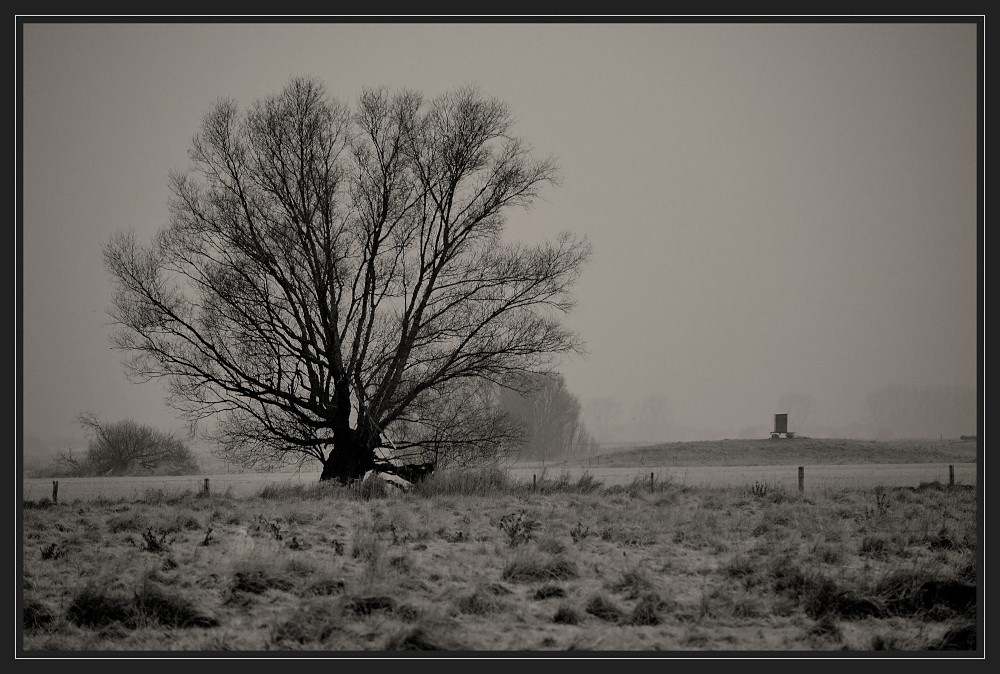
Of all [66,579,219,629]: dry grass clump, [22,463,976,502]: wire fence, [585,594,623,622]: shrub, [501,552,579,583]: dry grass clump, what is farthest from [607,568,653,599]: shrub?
[22,463,976,502]: wire fence

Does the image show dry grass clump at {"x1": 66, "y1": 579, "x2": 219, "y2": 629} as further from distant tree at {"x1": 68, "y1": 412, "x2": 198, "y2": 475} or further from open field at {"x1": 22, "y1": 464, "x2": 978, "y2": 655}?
distant tree at {"x1": 68, "y1": 412, "x2": 198, "y2": 475}

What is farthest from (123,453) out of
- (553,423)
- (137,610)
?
(137,610)

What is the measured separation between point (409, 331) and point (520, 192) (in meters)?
4.30

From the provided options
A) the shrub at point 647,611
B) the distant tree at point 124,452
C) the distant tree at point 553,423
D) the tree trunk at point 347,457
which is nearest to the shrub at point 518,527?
the shrub at point 647,611

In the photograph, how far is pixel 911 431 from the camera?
14825cm

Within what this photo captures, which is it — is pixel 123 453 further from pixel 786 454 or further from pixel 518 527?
pixel 786 454

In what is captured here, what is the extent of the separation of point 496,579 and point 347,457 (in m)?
11.1

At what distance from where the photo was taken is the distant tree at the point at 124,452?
145ft

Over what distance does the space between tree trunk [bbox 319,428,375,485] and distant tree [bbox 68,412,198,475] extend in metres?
28.7

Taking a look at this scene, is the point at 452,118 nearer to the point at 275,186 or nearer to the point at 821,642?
the point at 275,186

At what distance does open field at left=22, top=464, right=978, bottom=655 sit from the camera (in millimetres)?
7684

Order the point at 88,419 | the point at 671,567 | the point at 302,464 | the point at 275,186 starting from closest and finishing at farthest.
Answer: the point at 671,567 < the point at 275,186 < the point at 302,464 < the point at 88,419

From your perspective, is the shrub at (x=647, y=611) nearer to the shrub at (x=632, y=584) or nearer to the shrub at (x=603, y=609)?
the shrub at (x=603, y=609)

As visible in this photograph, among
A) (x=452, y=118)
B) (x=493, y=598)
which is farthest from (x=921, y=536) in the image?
(x=452, y=118)
